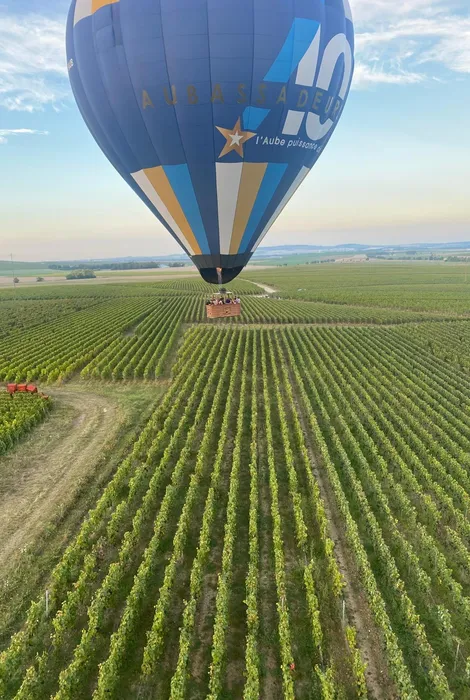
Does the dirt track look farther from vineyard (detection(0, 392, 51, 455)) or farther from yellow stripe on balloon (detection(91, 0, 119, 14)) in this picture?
yellow stripe on balloon (detection(91, 0, 119, 14))

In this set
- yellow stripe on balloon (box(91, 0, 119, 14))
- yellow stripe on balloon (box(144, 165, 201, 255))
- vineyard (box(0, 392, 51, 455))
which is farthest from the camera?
vineyard (box(0, 392, 51, 455))

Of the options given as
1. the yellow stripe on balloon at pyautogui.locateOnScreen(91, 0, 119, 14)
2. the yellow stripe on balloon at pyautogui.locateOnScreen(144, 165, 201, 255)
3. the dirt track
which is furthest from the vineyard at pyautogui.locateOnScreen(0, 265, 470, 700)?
the yellow stripe on balloon at pyautogui.locateOnScreen(91, 0, 119, 14)

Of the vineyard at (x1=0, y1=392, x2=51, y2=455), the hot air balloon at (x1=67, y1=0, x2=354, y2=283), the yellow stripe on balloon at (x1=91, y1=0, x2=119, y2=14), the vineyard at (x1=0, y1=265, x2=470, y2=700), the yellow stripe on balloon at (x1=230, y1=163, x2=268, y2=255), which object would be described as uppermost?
the yellow stripe on balloon at (x1=91, y1=0, x2=119, y2=14)

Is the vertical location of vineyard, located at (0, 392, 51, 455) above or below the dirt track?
above

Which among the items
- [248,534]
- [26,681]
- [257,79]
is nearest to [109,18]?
[257,79]

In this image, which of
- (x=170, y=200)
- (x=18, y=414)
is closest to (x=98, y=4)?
(x=170, y=200)

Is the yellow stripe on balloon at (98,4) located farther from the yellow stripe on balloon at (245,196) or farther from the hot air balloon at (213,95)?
the yellow stripe on balloon at (245,196)

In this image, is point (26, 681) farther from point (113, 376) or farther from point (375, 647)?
point (113, 376)
